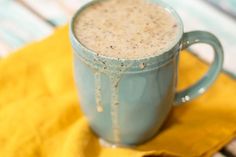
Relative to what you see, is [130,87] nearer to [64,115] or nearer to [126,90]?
[126,90]

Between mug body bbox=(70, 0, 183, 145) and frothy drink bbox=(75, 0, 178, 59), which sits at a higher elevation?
frothy drink bbox=(75, 0, 178, 59)

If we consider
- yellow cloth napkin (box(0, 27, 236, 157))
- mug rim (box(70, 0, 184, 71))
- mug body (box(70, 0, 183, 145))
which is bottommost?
yellow cloth napkin (box(0, 27, 236, 157))

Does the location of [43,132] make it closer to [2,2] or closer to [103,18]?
[103,18]

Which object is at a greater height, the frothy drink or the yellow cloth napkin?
the frothy drink

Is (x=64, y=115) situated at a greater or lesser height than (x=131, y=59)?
lesser

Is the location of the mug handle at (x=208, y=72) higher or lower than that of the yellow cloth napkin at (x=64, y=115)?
higher

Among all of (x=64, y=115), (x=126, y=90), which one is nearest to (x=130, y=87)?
(x=126, y=90)
